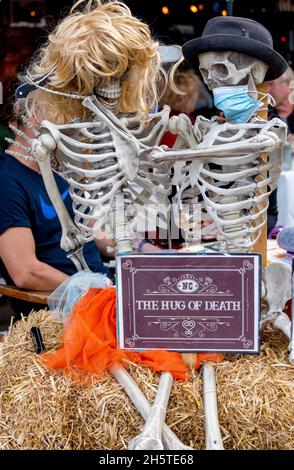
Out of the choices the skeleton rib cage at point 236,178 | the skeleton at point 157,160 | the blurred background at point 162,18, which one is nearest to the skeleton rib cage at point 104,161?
the skeleton at point 157,160

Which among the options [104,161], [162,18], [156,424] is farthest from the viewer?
[162,18]

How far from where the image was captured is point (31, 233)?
2.41 meters

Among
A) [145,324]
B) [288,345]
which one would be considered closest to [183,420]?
[145,324]

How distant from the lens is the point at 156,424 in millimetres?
1371

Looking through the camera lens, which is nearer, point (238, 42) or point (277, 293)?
point (238, 42)

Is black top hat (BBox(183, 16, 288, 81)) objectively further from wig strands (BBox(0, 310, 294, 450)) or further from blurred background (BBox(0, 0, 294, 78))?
blurred background (BBox(0, 0, 294, 78))

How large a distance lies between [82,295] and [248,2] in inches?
230

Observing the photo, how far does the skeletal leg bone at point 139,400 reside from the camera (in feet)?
4.55

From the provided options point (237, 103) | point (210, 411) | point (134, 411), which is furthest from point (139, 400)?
point (237, 103)

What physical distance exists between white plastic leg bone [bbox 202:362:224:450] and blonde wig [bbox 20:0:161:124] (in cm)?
69

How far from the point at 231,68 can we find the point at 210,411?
813 millimetres

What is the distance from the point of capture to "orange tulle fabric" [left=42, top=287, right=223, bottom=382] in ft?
5.18

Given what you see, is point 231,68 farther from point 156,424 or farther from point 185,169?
point 156,424

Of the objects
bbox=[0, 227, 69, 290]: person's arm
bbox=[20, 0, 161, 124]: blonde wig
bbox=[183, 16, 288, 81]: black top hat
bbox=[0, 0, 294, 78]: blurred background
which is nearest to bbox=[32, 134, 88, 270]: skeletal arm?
bbox=[20, 0, 161, 124]: blonde wig
